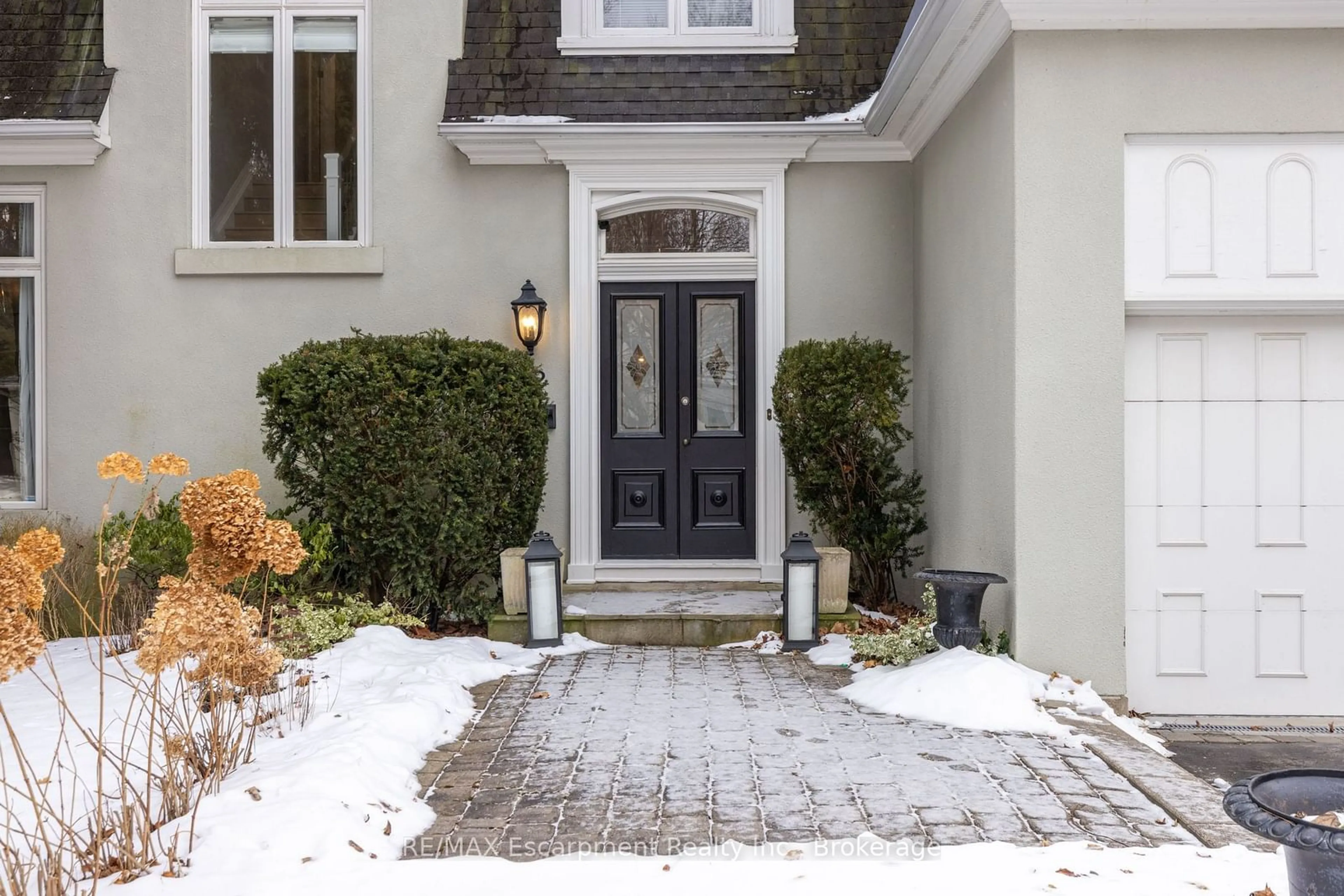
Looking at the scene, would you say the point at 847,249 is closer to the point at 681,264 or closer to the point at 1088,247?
the point at 681,264

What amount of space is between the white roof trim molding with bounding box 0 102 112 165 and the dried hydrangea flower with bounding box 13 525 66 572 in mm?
5659

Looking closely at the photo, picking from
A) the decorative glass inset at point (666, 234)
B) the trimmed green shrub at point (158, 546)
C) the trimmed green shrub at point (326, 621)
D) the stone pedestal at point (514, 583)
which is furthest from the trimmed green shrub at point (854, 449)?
the trimmed green shrub at point (158, 546)

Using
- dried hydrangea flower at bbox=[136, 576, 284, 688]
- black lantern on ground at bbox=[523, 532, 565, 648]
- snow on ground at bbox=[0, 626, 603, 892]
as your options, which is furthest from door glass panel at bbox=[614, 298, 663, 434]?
dried hydrangea flower at bbox=[136, 576, 284, 688]

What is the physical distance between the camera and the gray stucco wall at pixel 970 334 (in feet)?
18.5

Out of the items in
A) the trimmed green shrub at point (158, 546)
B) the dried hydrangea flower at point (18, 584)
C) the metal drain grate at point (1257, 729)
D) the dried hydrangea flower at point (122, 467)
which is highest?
the dried hydrangea flower at point (122, 467)

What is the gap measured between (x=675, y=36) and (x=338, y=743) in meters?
5.93

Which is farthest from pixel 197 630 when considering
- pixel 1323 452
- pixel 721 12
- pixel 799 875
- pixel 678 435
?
pixel 721 12

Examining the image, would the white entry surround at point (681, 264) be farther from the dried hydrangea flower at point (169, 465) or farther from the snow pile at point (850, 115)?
the dried hydrangea flower at point (169, 465)

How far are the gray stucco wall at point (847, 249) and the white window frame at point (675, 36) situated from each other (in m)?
1.02

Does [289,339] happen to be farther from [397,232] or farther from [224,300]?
[397,232]

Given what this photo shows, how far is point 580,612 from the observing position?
22.4 ft

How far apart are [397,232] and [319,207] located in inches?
27.0

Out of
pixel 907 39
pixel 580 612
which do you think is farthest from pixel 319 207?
pixel 907 39

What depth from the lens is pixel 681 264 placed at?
26.0 ft
